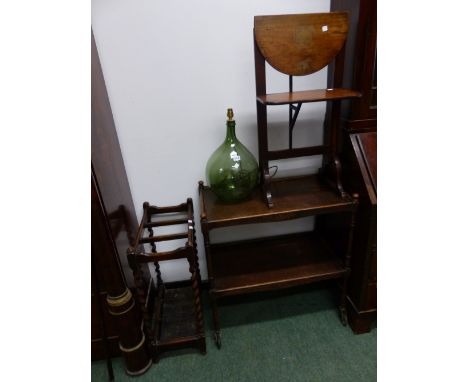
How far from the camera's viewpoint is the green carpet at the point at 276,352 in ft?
4.24

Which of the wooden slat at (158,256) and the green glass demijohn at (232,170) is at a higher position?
the green glass demijohn at (232,170)

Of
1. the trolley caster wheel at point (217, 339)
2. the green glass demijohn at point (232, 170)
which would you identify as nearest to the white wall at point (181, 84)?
the green glass demijohn at point (232, 170)

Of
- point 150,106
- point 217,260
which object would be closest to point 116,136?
point 150,106

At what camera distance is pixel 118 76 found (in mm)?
1294

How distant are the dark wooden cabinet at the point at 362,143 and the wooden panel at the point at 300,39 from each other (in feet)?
0.28

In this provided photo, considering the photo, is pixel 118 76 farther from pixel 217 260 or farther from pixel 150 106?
pixel 217 260

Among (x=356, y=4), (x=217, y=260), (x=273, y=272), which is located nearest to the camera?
(x=356, y=4)

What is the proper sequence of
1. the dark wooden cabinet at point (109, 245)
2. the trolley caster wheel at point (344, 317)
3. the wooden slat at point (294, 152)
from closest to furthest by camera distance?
the dark wooden cabinet at point (109, 245)
the wooden slat at point (294, 152)
the trolley caster wheel at point (344, 317)

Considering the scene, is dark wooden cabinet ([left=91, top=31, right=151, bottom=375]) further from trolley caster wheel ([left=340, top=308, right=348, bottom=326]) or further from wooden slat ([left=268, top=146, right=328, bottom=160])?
trolley caster wheel ([left=340, top=308, right=348, bottom=326])

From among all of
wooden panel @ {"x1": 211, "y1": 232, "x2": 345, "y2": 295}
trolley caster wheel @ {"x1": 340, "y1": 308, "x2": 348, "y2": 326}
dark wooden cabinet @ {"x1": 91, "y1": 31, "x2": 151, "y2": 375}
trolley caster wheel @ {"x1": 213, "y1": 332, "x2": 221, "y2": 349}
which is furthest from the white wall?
trolley caster wheel @ {"x1": 340, "y1": 308, "x2": 348, "y2": 326}

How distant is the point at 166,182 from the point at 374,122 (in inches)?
38.8

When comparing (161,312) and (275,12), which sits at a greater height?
(275,12)

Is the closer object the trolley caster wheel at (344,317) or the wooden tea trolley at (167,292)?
the wooden tea trolley at (167,292)

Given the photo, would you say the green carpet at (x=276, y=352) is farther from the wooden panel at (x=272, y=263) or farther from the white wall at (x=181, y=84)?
the white wall at (x=181, y=84)
